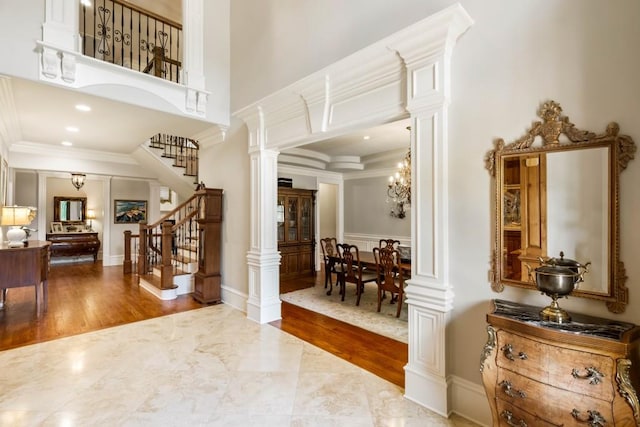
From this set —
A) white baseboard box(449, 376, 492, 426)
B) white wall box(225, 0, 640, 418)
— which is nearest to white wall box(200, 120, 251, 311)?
white wall box(225, 0, 640, 418)

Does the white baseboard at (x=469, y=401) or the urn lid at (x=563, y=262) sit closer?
the urn lid at (x=563, y=262)

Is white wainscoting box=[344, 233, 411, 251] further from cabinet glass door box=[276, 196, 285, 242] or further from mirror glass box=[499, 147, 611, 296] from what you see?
mirror glass box=[499, 147, 611, 296]

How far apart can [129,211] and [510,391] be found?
9.89 meters

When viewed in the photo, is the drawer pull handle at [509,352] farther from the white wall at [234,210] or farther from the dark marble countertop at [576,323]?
the white wall at [234,210]

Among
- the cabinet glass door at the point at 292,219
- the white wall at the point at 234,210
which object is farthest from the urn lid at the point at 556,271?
the cabinet glass door at the point at 292,219

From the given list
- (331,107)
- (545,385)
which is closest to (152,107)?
(331,107)

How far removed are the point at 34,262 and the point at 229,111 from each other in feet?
11.1

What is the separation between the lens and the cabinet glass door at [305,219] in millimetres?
7219

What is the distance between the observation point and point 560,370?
4.86ft

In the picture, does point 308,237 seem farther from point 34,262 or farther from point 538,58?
point 538,58

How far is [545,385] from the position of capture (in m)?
1.52

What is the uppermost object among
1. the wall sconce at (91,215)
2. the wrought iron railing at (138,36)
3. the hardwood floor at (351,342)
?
the wrought iron railing at (138,36)

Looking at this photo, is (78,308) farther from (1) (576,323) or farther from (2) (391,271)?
(1) (576,323)

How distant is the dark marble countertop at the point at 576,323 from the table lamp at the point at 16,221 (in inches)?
227
